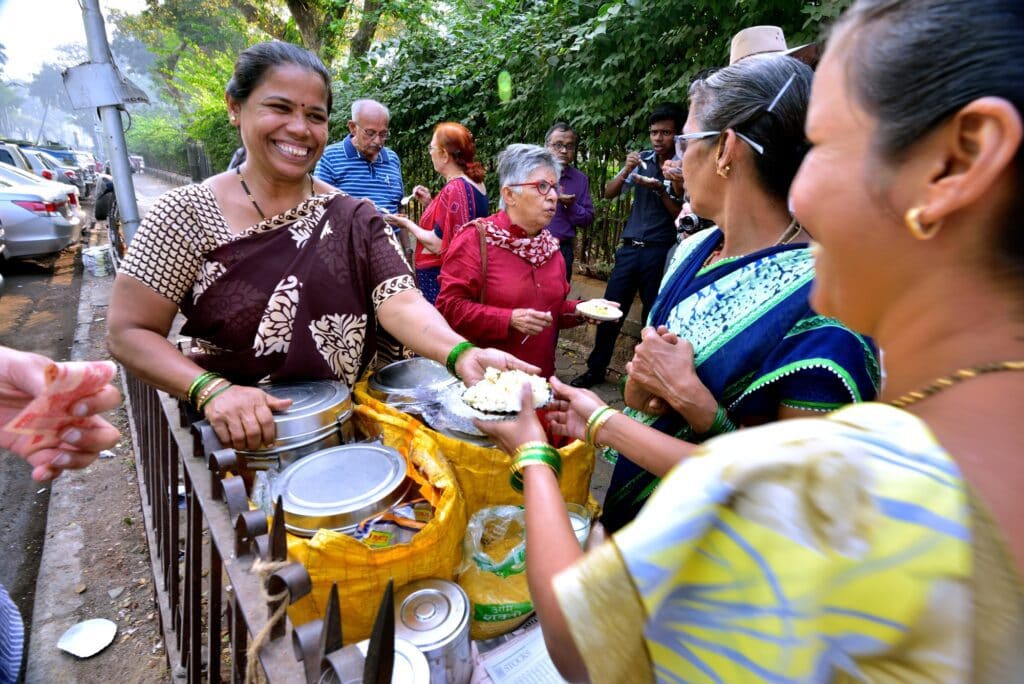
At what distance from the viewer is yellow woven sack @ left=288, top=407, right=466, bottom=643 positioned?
1155mm

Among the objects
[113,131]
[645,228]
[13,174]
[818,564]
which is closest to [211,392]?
[818,564]

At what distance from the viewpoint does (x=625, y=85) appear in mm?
A: 5121

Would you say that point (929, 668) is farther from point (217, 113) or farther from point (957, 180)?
point (217, 113)

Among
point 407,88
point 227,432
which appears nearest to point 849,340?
point 227,432

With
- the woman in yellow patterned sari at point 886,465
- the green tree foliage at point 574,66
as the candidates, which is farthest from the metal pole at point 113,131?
the woman in yellow patterned sari at point 886,465

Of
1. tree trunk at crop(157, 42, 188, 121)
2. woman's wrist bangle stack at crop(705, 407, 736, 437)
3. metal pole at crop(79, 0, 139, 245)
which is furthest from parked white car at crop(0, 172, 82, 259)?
tree trunk at crop(157, 42, 188, 121)

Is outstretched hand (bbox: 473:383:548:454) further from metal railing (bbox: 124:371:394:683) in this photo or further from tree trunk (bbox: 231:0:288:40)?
tree trunk (bbox: 231:0:288:40)

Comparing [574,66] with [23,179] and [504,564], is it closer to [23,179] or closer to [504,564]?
[504,564]

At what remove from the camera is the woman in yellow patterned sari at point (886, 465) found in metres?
0.49

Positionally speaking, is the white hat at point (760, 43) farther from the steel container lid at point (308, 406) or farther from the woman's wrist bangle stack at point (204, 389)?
the woman's wrist bangle stack at point (204, 389)

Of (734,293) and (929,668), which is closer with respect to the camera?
(929,668)

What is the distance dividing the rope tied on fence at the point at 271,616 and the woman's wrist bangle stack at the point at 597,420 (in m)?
0.85

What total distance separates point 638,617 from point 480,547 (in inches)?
38.7

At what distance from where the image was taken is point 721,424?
1466 mm
